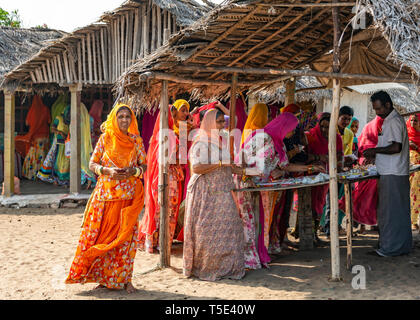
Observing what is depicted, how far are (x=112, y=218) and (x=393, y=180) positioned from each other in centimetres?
329

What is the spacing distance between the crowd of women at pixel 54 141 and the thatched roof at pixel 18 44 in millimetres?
1624

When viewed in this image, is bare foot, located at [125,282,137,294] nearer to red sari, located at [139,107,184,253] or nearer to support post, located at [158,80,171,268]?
support post, located at [158,80,171,268]

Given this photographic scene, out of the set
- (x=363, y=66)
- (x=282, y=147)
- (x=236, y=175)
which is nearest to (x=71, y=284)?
(x=236, y=175)

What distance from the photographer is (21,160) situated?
1394 cm

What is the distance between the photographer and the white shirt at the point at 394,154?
5.89 meters

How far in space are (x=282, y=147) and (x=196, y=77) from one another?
1475 mm

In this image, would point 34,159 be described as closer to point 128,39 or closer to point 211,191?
point 128,39

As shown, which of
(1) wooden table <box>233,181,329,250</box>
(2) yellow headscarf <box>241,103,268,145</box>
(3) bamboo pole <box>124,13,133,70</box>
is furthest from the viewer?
(3) bamboo pole <box>124,13,133,70</box>

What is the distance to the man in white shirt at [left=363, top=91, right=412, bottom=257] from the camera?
5.90 meters

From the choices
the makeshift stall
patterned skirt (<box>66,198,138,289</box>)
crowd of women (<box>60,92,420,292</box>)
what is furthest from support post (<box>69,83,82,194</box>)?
patterned skirt (<box>66,198,138,289</box>)

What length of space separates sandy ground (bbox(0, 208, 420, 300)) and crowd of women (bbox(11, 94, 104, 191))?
551 centimetres

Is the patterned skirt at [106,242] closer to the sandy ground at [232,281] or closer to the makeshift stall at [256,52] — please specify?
the sandy ground at [232,281]

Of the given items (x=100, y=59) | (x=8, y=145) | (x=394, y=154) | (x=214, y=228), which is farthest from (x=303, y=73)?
(x=8, y=145)

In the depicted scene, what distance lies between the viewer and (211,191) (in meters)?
5.43
